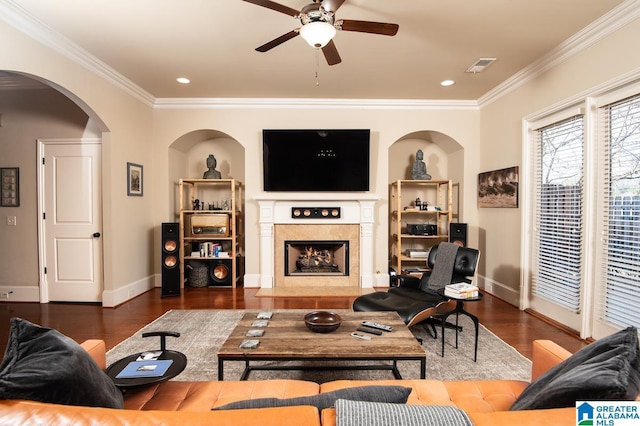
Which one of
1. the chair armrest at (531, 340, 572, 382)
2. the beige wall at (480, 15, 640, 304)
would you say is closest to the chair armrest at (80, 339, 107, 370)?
the chair armrest at (531, 340, 572, 382)

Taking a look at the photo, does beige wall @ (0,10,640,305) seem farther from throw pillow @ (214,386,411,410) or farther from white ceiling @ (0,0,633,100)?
throw pillow @ (214,386,411,410)

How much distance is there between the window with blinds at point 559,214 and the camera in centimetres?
309

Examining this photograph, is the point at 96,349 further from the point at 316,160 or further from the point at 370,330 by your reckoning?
the point at 316,160

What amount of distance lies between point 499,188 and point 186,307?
A: 14.4ft

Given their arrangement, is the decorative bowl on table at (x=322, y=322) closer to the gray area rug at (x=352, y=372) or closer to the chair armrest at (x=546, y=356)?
the gray area rug at (x=352, y=372)

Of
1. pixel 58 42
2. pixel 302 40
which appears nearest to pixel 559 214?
pixel 302 40

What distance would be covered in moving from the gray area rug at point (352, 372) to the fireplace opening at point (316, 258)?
161cm

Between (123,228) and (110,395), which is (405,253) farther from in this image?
(110,395)

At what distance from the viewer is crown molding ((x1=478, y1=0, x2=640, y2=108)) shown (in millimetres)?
2527

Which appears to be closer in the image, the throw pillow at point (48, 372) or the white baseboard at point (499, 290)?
the throw pillow at point (48, 372)

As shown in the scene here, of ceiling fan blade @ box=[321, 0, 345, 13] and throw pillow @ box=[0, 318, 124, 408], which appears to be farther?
ceiling fan blade @ box=[321, 0, 345, 13]

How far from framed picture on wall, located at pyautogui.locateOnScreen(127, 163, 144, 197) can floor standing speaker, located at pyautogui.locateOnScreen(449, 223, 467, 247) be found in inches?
177

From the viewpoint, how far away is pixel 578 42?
2990mm

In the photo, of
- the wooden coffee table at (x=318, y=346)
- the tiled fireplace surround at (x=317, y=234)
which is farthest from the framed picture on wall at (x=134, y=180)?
the wooden coffee table at (x=318, y=346)
